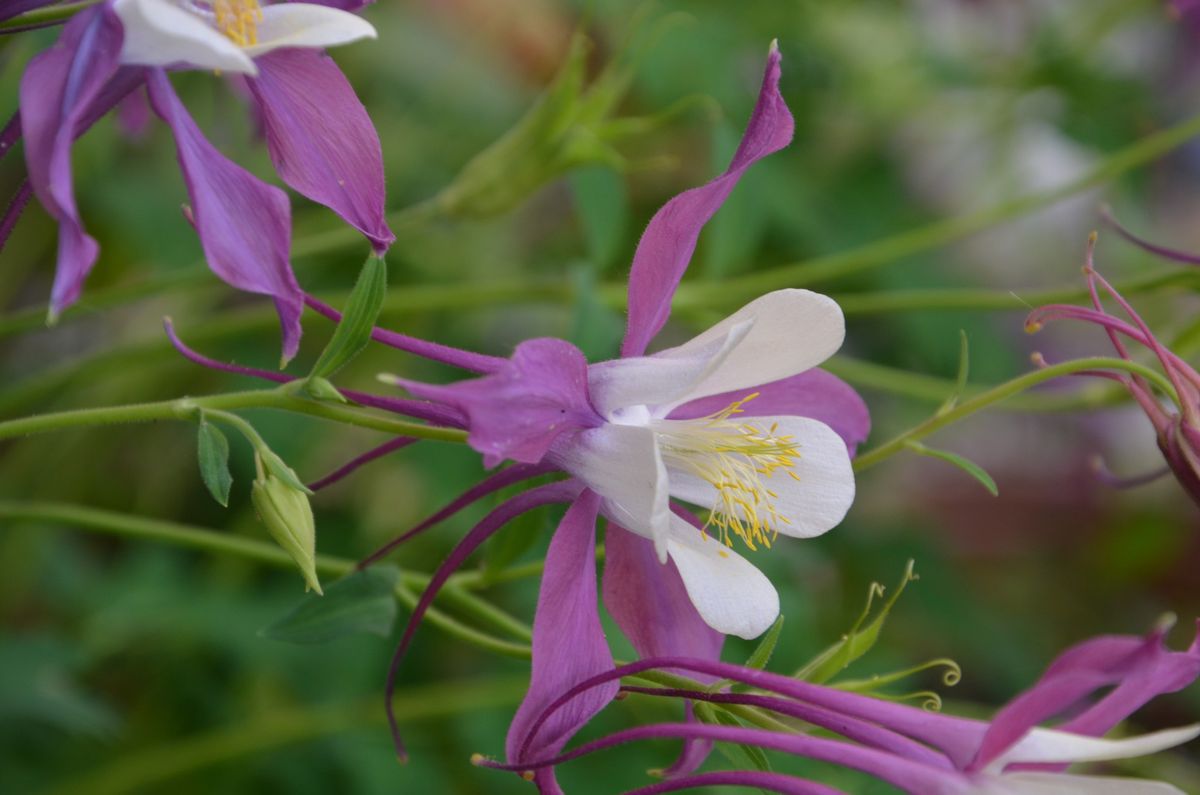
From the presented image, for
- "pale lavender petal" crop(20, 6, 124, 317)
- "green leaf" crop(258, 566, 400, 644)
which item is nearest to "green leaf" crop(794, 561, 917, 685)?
"green leaf" crop(258, 566, 400, 644)

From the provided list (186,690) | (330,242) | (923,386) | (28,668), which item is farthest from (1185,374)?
(186,690)

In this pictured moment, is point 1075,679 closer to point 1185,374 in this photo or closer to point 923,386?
point 1185,374

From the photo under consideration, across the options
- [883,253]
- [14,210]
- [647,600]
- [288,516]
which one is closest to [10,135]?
[14,210]

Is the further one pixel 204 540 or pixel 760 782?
pixel 204 540

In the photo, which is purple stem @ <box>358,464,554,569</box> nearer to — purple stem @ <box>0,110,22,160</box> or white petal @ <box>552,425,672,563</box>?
white petal @ <box>552,425,672,563</box>

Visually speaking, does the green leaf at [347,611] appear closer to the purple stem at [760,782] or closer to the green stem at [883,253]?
the purple stem at [760,782]

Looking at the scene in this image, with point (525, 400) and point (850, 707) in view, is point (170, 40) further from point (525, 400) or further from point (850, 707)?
point (850, 707)
